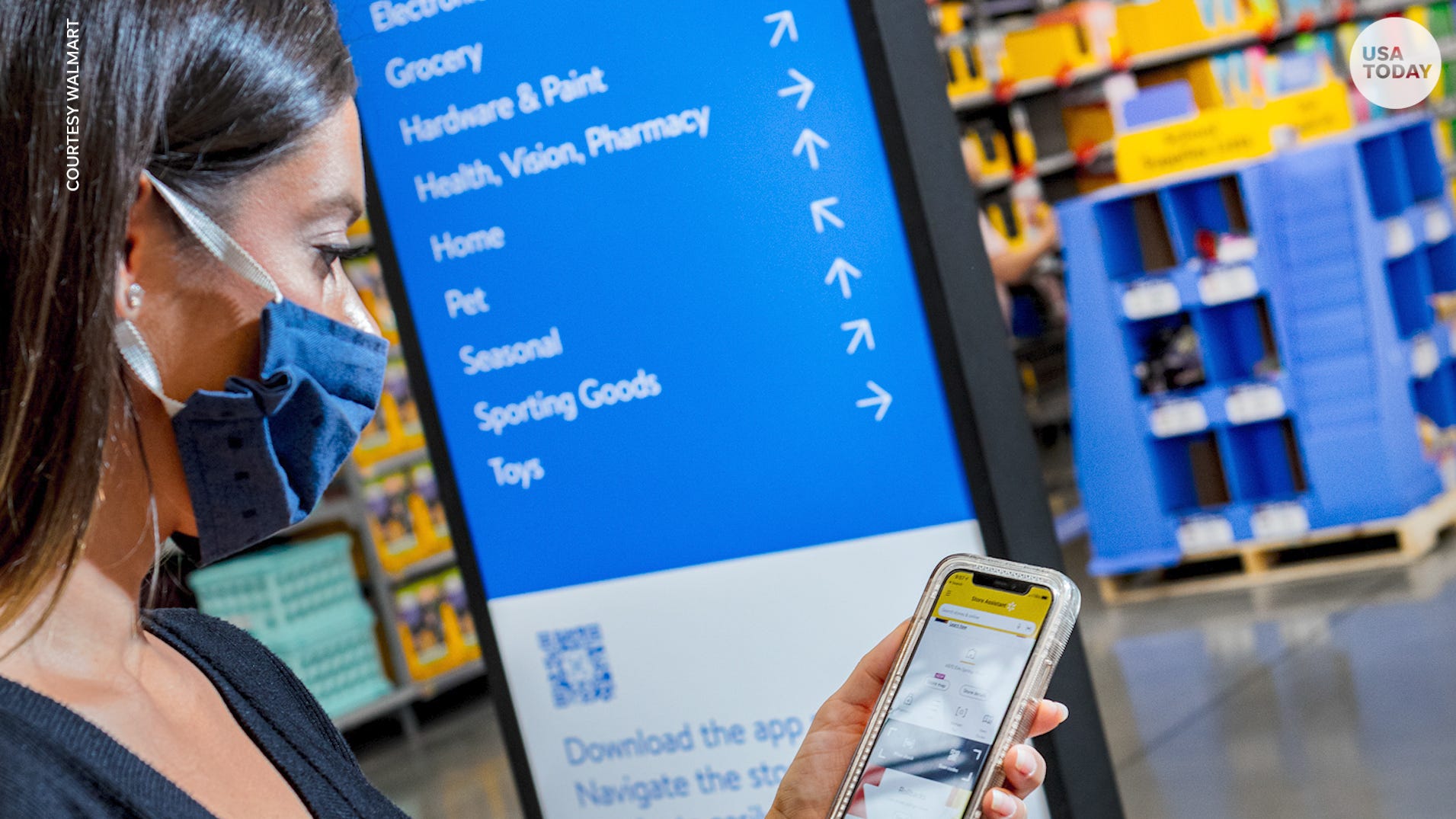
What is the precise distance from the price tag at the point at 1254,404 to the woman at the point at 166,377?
3619 mm

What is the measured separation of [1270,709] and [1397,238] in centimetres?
175

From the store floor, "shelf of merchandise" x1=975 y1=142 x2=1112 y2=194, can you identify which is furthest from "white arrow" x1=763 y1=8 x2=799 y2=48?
"shelf of merchandise" x1=975 y1=142 x2=1112 y2=194

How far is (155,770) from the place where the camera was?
0.91 metres

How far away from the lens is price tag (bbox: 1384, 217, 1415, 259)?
449 centimetres

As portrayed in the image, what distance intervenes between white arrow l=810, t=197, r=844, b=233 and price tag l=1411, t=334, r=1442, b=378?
344 cm

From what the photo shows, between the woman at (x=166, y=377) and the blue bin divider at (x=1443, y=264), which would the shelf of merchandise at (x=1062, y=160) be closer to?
the blue bin divider at (x=1443, y=264)

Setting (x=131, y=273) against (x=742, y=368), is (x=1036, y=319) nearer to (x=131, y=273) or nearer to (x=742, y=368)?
(x=742, y=368)

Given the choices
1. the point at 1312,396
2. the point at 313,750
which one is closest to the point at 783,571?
the point at 313,750

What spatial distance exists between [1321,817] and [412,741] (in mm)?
3436

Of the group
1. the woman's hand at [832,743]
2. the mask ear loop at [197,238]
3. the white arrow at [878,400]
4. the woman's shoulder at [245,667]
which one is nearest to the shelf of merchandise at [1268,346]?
the white arrow at [878,400]

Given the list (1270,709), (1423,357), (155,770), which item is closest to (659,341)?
(155,770)

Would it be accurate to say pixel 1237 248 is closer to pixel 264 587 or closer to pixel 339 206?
pixel 264 587

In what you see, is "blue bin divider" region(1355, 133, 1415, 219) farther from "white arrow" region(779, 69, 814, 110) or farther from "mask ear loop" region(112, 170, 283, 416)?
"mask ear loop" region(112, 170, 283, 416)

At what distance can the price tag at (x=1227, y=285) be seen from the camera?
14.7ft
